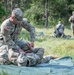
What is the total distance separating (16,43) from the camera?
8.30 metres

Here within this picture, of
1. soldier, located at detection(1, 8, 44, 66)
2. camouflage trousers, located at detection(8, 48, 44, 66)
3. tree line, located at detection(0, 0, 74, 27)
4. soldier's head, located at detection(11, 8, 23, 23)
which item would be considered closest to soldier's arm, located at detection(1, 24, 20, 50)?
soldier, located at detection(1, 8, 44, 66)

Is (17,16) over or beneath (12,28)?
over

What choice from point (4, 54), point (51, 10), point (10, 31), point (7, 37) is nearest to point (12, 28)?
point (10, 31)

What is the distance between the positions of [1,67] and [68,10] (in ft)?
89.5

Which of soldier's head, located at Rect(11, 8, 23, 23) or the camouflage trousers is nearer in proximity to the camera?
the camouflage trousers

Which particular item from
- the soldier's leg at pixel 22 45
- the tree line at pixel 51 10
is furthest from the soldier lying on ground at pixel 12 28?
the tree line at pixel 51 10

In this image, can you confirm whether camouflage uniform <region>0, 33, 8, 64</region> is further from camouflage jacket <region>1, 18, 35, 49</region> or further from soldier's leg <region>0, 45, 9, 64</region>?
camouflage jacket <region>1, 18, 35, 49</region>

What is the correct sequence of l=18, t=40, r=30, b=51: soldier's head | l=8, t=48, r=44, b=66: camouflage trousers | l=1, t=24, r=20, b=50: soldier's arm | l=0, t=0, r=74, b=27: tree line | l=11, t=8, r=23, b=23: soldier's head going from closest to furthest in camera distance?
l=8, t=48, r=44, b=66: camouflage trousers → l=11, t=8, r=23, b=23: soldier's head → l=1, t=24, r=20, b=50: soldier's arm → l=18, t=40, r=30, b=51: soldier's head → l=0, t=0, r=74, b=27: tree line

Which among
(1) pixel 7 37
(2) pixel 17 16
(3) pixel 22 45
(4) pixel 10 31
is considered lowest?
(3) pixel 22 45

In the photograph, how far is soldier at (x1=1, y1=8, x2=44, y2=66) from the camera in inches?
304

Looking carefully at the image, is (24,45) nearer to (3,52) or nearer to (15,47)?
(15,47)

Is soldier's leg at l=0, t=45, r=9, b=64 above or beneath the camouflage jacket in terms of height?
beneath

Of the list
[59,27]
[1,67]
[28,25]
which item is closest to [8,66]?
[1,67]

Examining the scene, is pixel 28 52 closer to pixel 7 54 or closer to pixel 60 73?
pixel 7 54
